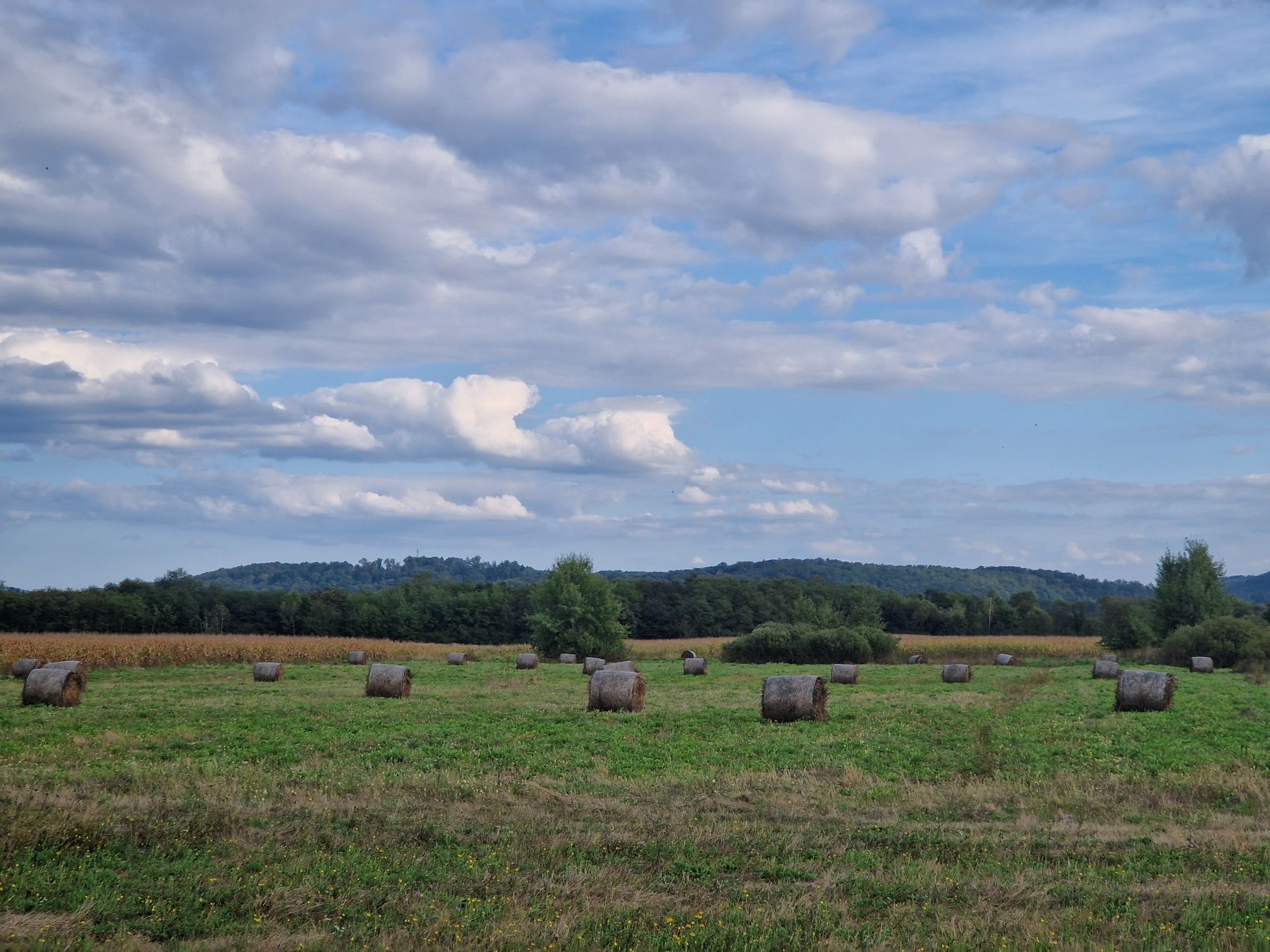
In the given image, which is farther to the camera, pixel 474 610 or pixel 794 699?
pixel 474 610

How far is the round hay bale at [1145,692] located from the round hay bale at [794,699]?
917cm

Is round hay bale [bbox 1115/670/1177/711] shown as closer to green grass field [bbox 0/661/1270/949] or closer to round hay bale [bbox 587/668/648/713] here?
green grass field [bbox 0/661/1270/949]

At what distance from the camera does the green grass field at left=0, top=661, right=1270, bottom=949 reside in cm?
926

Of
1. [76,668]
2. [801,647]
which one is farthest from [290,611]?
[76,668]

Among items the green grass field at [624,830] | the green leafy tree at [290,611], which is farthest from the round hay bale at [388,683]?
the green leafy tree at [290,611]

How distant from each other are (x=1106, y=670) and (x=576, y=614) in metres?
31.4

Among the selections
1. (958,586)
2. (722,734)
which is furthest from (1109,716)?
(958,586)

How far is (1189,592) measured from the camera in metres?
70.1

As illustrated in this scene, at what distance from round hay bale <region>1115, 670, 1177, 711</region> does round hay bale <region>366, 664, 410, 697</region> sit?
2041 cm

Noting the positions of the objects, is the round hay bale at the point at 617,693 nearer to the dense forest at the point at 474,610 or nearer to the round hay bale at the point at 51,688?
the round hay bale at the point at 51,688

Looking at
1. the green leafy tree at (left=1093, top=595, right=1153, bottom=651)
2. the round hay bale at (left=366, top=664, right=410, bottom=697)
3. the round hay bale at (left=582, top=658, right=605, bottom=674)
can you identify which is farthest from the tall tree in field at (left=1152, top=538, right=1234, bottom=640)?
the round hay bale at (left=366, top=664, right=410, bottom=697)

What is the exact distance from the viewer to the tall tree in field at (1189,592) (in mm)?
69875

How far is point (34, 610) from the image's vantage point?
78.7 meters

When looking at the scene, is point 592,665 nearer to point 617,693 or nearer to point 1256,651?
point 617,693
